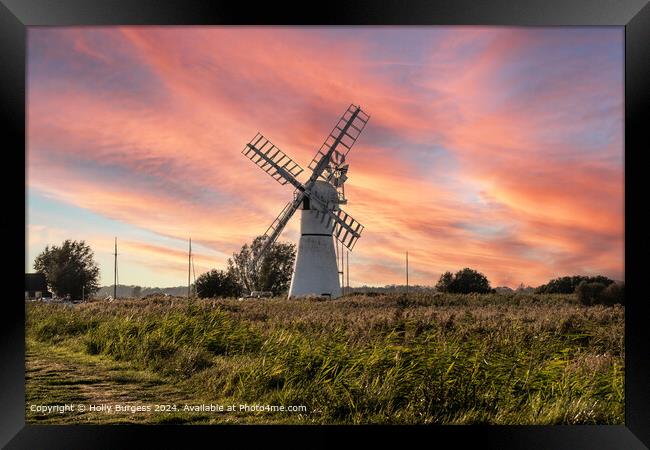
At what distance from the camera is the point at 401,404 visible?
570cm

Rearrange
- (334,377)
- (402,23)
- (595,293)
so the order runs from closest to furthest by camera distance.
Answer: (402,23)
(334,377)
(595,293)

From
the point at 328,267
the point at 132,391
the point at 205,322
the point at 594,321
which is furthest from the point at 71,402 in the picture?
the point at 328,267

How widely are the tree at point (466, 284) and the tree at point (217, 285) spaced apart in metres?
8.13

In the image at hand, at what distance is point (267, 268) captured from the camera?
985 inches

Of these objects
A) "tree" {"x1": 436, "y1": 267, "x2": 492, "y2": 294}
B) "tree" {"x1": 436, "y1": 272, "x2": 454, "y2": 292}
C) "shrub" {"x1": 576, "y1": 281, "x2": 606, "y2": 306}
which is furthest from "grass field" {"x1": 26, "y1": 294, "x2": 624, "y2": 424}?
"tree" {"x1": 436, "y1": 272, "x2": 454, "y2": 292}

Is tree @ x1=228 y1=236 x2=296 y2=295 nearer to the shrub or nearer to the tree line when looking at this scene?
the tree line

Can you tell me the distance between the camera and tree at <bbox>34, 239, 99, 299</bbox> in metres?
12.8

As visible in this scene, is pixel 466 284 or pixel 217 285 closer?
pixel 466 284

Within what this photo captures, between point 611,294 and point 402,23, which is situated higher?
point 402,23

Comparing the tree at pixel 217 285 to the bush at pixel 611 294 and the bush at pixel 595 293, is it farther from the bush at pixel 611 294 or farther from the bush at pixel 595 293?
the bush at pixel 611 294

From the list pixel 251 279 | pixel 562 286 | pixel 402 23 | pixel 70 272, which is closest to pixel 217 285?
pixel 251 279

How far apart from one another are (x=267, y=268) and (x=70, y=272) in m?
11.4

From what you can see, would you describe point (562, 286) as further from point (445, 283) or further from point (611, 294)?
point (445, 283)

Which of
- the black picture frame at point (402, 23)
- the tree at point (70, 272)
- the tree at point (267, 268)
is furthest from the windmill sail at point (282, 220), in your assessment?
the black picture frame at point (402, 23)
